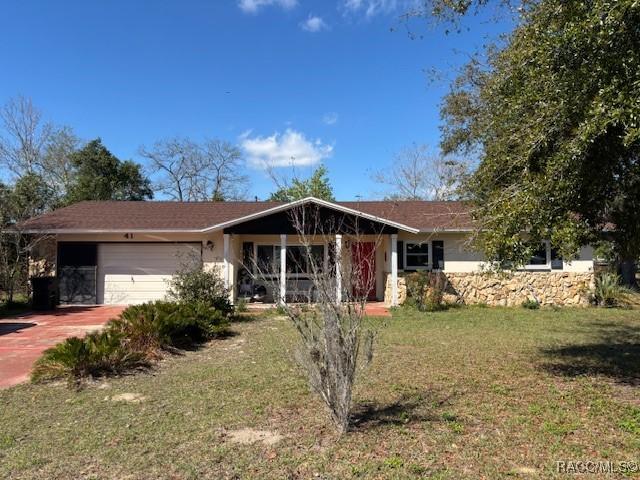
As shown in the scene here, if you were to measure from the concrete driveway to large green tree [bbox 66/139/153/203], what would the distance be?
1601cm

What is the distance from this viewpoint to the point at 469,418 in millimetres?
5113

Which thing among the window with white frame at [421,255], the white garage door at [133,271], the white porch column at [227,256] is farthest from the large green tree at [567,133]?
the white garage door at [133,271]

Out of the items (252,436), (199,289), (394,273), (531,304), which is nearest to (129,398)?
(252,436)

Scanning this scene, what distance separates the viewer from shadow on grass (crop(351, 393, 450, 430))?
498 cm

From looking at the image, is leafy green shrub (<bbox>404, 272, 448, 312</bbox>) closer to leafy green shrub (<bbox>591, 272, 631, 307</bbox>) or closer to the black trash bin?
leafy green shrub (<bbox>591, 272, 631, 307</bbox>)

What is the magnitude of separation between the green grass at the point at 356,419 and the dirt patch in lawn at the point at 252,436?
10 cm

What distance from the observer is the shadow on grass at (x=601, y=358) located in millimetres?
7215

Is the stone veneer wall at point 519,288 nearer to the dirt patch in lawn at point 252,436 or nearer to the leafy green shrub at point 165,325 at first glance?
the leafy green shrub at point 165,325

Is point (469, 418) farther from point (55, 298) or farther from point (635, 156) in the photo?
point (55, 298)

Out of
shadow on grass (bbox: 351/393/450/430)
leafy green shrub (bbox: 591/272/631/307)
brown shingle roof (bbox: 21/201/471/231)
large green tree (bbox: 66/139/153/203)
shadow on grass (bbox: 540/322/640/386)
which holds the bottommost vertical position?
shadow on grass (bbox: 351/393/450/430)

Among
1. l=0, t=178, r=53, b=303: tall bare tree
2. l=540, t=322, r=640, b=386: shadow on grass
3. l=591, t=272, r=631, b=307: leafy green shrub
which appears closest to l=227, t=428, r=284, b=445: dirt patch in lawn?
l=540, t=322, r=640, b=386: shadow on grass

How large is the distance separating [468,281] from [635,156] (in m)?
11.5

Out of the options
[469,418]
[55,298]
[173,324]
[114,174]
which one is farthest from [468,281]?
[114,174]

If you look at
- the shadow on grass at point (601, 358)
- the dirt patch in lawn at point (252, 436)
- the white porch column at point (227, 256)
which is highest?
the white porch column at point (227, 256)
